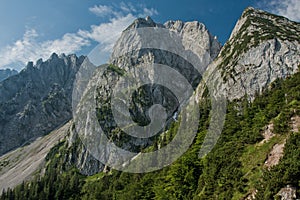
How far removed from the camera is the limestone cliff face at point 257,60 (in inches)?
3573

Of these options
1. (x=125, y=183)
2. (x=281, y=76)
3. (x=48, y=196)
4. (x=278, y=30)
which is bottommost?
(x=48, y=196)

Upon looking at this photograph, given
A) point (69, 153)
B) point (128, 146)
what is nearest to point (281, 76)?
point (128, 146)

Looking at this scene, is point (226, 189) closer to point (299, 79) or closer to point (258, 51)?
point (299, 79)

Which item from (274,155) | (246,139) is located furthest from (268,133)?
(274,155)

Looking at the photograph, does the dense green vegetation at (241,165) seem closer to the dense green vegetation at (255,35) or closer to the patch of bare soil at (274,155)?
the patch of bare soil at (274,155)

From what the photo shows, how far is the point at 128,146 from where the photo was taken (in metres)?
182

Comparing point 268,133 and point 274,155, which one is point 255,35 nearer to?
point 268,133

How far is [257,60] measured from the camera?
328ft

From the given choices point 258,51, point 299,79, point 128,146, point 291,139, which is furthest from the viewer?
point 128,146

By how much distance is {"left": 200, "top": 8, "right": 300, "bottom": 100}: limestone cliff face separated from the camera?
90750 mm

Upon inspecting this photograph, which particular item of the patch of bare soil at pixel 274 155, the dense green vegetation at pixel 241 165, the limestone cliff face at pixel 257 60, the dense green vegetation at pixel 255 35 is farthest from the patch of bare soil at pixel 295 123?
the dense green vegetation at pixel 255 35

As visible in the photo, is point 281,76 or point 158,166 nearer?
point 158,166

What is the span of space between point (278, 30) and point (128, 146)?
367 ft

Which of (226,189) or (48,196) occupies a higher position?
(226,189)
